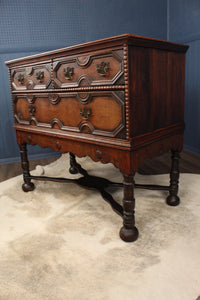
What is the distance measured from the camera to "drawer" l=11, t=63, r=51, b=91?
7.91 feet

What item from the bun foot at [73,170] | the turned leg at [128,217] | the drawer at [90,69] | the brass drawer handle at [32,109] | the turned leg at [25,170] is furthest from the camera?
the bun foot at [73,170]

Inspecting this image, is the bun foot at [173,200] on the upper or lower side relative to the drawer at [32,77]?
lower

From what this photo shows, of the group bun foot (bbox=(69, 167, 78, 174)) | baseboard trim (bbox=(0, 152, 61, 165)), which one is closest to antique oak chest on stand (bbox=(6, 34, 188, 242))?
bun foot (bbox=(69, 167, 78, 174))

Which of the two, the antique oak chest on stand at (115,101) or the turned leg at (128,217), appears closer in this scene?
the antique oak chest on stand at (115,101)

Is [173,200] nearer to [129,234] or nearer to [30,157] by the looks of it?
[129,234]

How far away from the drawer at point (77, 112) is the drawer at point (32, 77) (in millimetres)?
95

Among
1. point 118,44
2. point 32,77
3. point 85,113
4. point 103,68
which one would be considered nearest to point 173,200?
point 85,113

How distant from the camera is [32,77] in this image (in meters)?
2.60

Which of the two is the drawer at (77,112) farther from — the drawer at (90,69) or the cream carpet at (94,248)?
the cream carpet at (94,248)

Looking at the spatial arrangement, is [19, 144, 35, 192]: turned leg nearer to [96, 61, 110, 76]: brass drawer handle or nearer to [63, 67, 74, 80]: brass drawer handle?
[63, 67, 74, 80]: brass drawer handle

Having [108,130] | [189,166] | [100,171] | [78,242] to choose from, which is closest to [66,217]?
[78,242]

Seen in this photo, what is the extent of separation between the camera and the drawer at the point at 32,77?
241 centimetres

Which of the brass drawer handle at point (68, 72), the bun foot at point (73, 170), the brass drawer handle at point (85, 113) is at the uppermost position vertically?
the brass drawer handle at point (68, 72)

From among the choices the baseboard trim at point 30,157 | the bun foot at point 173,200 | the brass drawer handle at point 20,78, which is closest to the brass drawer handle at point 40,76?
the brass drawer handle at point 20,78
